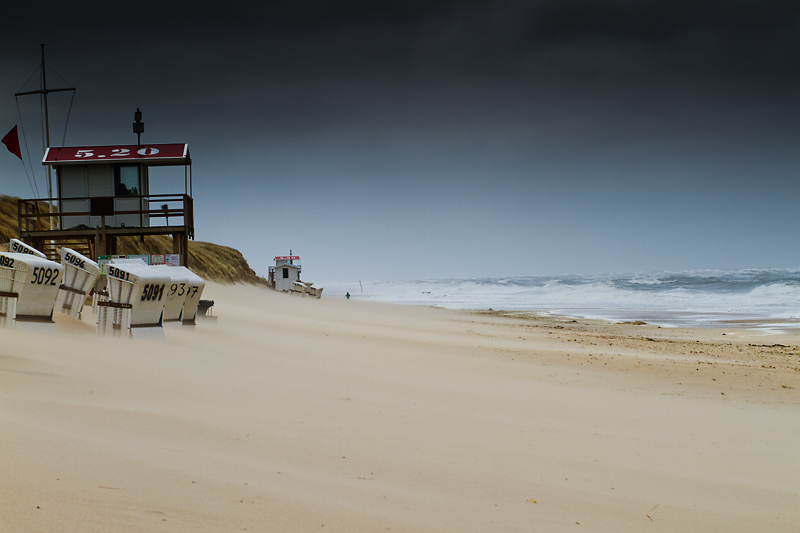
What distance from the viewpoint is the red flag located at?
22.1 meters

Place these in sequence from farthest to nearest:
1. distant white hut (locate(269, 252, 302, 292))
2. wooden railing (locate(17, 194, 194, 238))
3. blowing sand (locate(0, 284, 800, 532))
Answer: distant white hut (locate(269, 252, 302, 292))
wooden railing (locate(17, 194, 194, 238))
blowing sand (locate(0, 284, 800, 532))

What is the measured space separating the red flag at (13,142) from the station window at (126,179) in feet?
12.6

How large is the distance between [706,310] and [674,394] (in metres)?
31.1

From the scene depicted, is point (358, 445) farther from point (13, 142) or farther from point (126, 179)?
point (13, 142)

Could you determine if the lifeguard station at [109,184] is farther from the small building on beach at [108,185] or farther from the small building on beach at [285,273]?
the small building on beach at [285,273]

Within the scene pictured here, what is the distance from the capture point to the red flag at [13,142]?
2208 centimetres

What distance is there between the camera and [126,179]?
21906 mm

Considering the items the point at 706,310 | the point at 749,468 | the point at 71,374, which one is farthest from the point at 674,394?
the point at 706,310

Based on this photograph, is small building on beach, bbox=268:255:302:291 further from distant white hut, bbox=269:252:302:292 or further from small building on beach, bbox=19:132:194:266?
small building on beach, bbox=19:132:194:266

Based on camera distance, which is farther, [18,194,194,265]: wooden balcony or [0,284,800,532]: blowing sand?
[18,194,194,265]: wooden balcony

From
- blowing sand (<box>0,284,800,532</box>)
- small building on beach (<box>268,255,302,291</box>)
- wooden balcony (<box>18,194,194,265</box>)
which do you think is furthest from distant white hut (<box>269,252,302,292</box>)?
blowing sand (<box>0,284,800,532</box>)

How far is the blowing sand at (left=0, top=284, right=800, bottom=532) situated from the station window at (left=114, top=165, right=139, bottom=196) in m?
12.9

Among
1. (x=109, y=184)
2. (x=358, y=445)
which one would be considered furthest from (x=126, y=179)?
(x=358, y=445)

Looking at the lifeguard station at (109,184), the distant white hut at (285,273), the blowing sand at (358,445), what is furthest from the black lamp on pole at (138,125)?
the distant white hut at (285,273)
